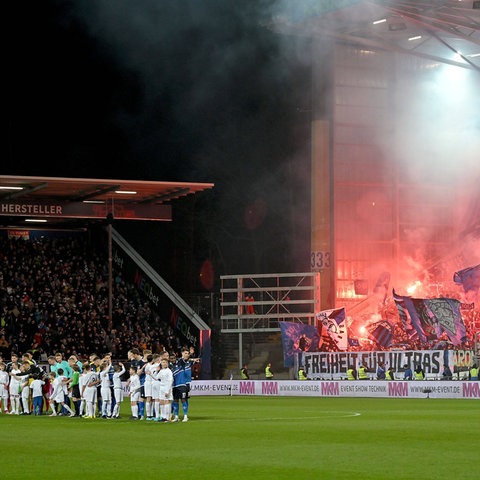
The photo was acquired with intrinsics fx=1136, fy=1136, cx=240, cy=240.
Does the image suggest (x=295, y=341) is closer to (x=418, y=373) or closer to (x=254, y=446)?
(x=418, y=373)

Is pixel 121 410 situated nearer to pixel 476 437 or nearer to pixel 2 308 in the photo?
pixel 476 437

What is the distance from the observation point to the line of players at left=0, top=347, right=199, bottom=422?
2684 centimetres

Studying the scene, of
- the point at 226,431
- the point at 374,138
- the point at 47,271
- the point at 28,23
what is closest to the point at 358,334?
the point at 374,138

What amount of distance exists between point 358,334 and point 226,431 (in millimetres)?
31824

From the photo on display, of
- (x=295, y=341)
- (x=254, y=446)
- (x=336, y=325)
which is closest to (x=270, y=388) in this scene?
(x=295, y=341)

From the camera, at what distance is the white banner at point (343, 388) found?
3978cm

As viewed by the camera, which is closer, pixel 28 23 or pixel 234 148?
pixel 28 23

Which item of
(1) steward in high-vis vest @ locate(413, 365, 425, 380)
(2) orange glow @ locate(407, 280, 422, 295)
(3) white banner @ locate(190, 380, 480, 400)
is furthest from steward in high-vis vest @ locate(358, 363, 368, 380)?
(2) orange glow @ locate(407, 280, 422, 295)

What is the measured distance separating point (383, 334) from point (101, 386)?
23.0m

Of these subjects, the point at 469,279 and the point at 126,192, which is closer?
the point at 126,192

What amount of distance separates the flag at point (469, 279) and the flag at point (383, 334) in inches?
188

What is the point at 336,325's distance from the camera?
5084 centimetres

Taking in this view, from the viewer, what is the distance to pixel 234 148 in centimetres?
6078

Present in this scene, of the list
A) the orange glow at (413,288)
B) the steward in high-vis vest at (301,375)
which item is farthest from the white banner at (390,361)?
the orange glow at (413,288)
